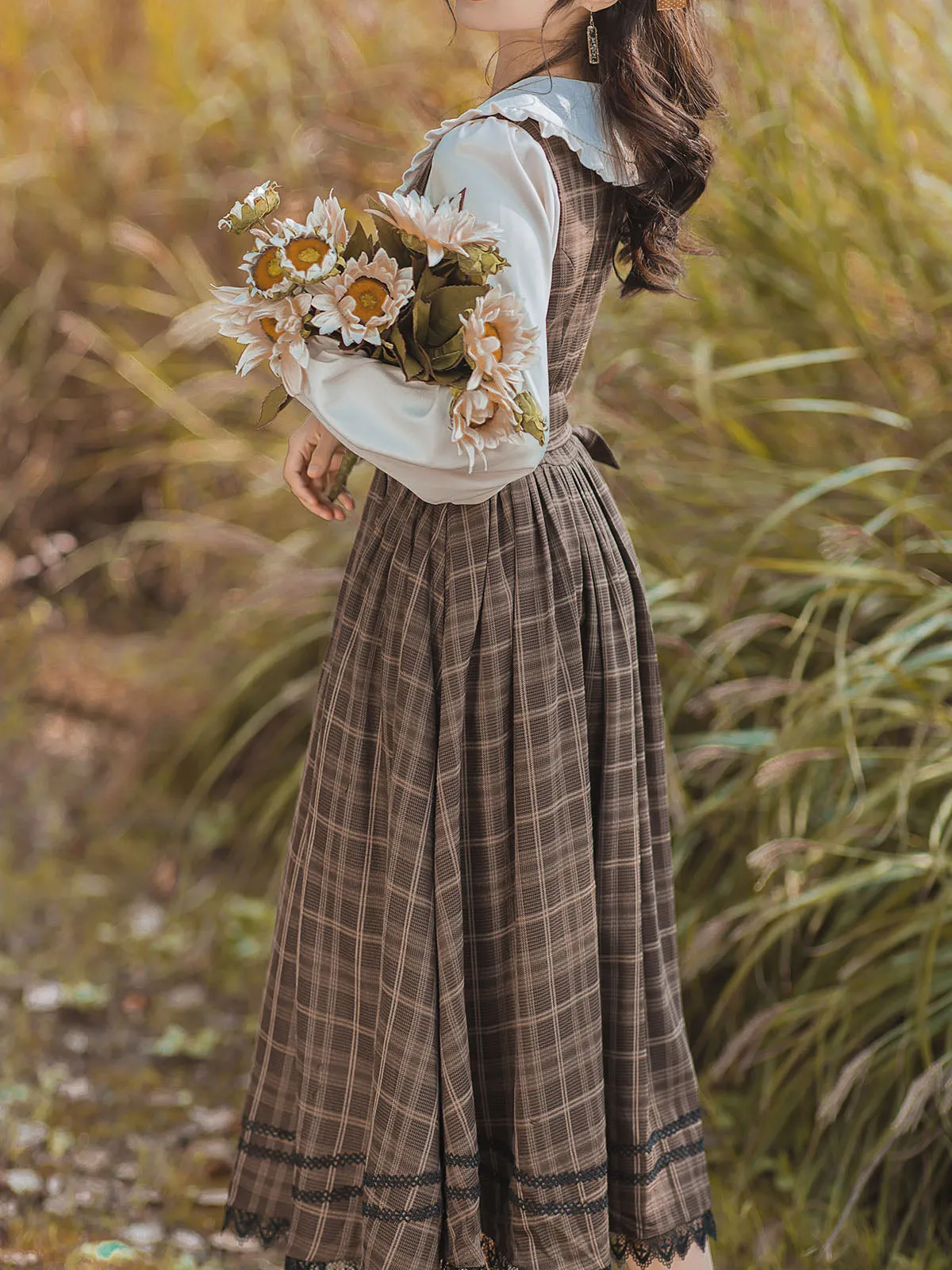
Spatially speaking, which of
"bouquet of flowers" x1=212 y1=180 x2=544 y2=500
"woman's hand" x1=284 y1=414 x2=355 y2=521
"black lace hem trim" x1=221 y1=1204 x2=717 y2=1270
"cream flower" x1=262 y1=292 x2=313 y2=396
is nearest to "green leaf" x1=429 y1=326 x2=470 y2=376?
"bouquet of flowers" x1=212 y1=180 x2=544 y2=500

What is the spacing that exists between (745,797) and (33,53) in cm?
319

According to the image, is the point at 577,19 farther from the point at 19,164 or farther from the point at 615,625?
the point at 19,164

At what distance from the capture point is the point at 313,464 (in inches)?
59.0

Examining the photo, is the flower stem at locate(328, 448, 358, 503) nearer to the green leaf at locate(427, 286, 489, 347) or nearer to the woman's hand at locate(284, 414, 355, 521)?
the woman's hand at locate(284, 414, 355, 521)

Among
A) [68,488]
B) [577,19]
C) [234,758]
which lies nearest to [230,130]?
[68,488]

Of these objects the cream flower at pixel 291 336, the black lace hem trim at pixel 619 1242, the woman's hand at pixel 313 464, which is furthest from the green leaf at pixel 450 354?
the black lace hem trim at pixel 619 1242

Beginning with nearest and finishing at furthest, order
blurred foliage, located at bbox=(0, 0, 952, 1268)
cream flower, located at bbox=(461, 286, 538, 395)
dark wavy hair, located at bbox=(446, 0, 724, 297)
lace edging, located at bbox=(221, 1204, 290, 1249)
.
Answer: cream flower, located at bbox=(461, 286, 538, 395), dark wavy hair, located at bbox=(446, 0, 724, 297), lace edging, located at bbox=(221, 1204, 290, 1249), blurred foliage, located at bbox=(0, 0, 952, 1268)

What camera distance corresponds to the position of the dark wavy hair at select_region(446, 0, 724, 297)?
4.33ft

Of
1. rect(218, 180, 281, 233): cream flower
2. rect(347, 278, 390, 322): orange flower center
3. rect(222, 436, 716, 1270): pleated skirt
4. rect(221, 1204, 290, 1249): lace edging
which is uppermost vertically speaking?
rect(218, 180, 281, 233): cream flower

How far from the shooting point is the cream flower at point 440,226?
3.76 feet

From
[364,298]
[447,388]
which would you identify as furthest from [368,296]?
[447,388]

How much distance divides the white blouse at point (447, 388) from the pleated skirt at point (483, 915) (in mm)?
171

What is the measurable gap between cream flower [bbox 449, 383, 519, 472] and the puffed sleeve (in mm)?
15

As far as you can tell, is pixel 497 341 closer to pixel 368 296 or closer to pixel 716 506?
pixel 368 296
